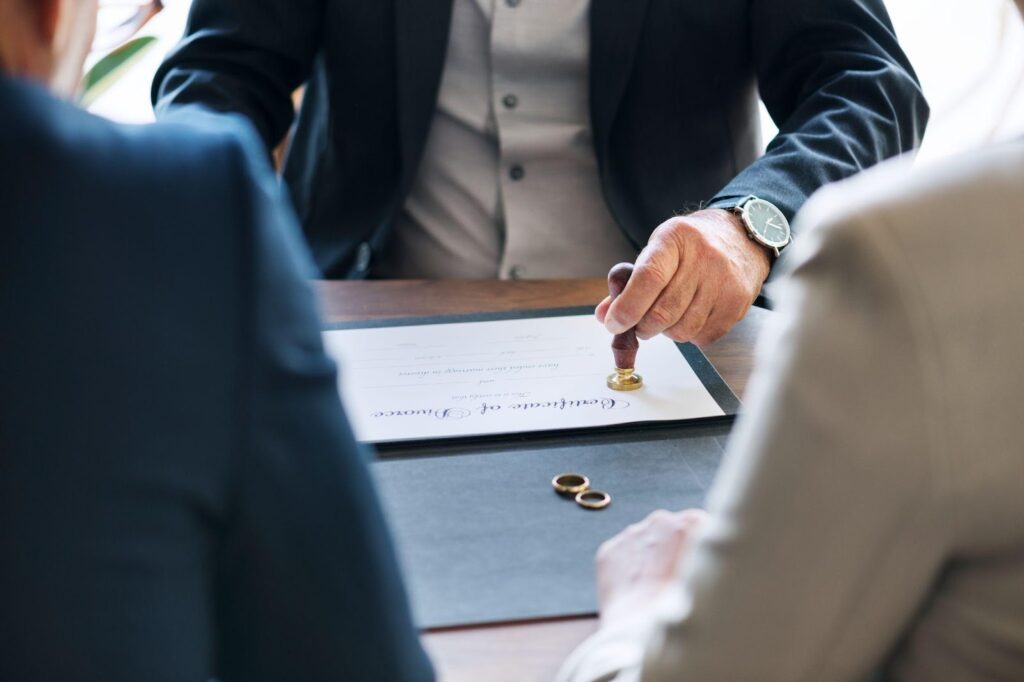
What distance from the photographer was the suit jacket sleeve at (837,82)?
1322 millimetres

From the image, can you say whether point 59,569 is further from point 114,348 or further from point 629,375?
point 629,375

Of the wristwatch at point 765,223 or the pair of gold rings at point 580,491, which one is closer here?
the pair of gold rings at point 580,491

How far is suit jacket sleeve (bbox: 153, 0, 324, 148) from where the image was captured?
4.72ft

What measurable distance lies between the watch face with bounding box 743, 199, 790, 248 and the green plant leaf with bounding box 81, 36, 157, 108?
4.43 ft

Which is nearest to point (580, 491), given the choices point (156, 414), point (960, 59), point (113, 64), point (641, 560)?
point (641, 560)

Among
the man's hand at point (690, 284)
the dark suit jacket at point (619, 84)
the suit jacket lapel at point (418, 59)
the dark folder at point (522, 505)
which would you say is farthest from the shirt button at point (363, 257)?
the dark folder at point (522, 505)

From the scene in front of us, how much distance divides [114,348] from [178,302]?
3cm

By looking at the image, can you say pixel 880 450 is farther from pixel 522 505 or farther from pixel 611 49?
pixel 611 49

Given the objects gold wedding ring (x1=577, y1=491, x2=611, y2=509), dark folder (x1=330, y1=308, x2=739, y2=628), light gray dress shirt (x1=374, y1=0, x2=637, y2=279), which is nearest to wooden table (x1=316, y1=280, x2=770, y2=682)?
dark folder (x1=330, y1=308, x2=739, y2=628)

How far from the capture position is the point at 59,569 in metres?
0.48

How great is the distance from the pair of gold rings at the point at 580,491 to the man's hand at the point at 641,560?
2.0 inches

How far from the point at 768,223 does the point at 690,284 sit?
17cm

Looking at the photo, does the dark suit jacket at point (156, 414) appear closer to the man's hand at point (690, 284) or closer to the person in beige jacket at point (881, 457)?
the person in beige jacket at point (881, 457)

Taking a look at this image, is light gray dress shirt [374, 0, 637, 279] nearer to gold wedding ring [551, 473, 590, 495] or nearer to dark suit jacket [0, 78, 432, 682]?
gold wedding ring [551, 473, 590, 495]
